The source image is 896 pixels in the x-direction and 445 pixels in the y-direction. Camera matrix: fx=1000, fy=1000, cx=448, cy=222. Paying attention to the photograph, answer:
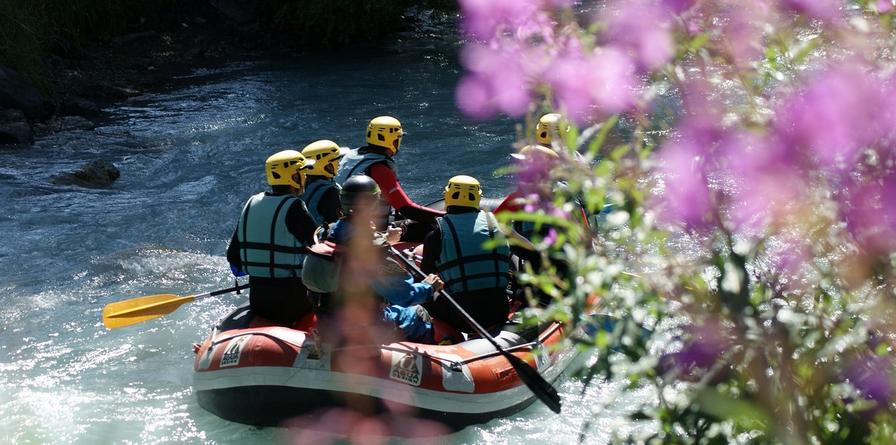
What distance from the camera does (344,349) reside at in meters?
5.22

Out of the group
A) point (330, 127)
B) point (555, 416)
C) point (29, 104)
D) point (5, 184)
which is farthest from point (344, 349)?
point (29, 104)

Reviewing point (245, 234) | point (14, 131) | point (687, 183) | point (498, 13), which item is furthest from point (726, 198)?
point (14, 131)

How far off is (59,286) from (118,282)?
1.51 ft

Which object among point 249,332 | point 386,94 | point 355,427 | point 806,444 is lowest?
point 386,94

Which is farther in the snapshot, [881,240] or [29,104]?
[29,104]

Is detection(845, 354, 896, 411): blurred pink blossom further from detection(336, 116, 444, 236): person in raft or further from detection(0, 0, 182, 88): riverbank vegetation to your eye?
detection(0, 0, 182, 88): riverbank vegetation

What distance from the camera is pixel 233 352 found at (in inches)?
211

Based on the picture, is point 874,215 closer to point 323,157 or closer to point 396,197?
point 323,157

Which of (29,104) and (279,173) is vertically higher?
(279,173)

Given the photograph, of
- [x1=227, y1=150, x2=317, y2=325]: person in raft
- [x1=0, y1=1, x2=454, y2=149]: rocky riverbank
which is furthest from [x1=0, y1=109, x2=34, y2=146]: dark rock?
[x1=227, y1=150, x2=317, y2=325]: person in raft

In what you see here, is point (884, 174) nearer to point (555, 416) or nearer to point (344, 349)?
point (344, 349)

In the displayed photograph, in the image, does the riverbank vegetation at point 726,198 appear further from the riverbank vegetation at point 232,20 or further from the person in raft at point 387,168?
the riverbank vegetation at point 232,20

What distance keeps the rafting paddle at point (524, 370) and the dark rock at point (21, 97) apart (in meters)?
10.5

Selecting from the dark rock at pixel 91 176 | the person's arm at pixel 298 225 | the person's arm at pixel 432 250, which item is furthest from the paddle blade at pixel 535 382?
the dark rock at pixel 91 176
